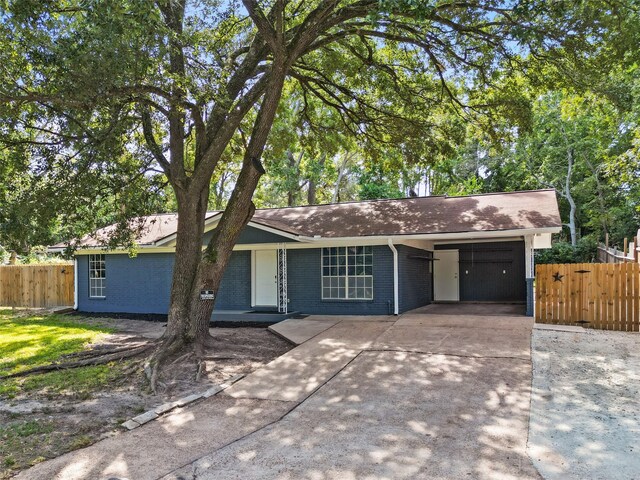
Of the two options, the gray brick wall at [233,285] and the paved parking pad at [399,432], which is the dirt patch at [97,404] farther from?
the gray brick wall at [233,285]

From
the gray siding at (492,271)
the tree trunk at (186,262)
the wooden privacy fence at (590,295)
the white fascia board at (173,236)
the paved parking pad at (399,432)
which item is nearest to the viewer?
the paved parking pad at (399,432)

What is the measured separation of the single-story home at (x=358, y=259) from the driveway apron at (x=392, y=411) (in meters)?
3.27

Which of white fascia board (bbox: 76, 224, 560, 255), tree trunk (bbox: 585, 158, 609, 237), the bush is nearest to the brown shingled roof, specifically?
white fascia board (bbox: 76, 224, 560, 255)

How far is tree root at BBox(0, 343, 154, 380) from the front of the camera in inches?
323

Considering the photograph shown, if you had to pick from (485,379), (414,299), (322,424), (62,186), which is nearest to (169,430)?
(322,424)

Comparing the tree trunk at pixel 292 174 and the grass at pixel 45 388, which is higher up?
the tree trunk at pixel 292 174

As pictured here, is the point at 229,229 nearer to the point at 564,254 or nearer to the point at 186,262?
the point at 186,262

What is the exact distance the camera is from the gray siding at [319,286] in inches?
520

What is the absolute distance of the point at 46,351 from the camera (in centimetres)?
1009

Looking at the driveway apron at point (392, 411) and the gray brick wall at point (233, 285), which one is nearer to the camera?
the driveway apron at point (392, 411)

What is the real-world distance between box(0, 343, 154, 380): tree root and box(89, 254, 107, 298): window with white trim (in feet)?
26.9

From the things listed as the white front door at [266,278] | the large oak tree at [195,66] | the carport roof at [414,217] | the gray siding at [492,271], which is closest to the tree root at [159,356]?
the large oak tree at [195,66]

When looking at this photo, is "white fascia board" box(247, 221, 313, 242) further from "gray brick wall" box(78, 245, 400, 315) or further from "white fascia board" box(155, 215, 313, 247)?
"gray brick wall" box(78, 245, 400, 315)

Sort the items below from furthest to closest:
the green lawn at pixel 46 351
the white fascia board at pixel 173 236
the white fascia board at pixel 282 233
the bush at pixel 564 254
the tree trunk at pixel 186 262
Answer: the bush at pixel 564 254 < the white fascia board at pixel 173 236 < the white fascia board at pixel 282 233 < the tree trunk at pixel 186 262 < the green lawn at pixel 46 351
